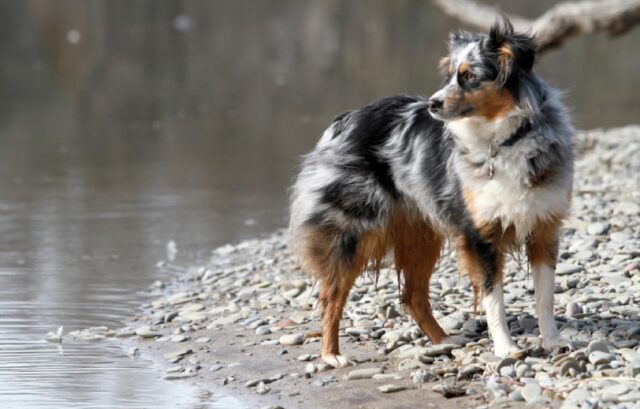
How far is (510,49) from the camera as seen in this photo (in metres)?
5.21

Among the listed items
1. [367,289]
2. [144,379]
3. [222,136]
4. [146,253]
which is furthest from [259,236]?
[222,136]

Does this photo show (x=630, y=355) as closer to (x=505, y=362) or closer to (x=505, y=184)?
(x=505, y=362)

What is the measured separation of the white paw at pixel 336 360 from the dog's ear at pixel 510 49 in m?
1.65

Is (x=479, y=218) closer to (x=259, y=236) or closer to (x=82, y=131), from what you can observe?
(x=259, y=236)

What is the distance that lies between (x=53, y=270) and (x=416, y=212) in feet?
13.1

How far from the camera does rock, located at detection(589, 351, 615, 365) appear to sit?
206 inches

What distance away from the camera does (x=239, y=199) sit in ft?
38.6

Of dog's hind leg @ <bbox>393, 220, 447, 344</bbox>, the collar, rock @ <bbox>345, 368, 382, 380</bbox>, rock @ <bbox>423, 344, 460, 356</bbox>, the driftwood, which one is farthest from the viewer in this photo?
the driftwood

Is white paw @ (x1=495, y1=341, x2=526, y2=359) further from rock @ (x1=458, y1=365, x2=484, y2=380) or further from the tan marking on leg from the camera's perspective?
the tan marking on leg

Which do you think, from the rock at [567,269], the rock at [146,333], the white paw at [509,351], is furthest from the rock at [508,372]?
the rock at [146,333]

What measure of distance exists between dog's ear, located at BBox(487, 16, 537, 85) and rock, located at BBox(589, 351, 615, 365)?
1.31m

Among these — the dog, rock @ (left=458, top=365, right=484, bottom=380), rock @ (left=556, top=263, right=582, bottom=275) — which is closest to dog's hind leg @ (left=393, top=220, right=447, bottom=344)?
the dog

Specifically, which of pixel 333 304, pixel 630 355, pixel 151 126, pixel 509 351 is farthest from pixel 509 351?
pixel 151 126

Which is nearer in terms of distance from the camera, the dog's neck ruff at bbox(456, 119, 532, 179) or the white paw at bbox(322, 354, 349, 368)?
the dog's neck ruff at bbox(456, 119, 532, 179)
